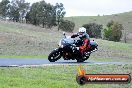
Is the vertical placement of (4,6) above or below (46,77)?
below

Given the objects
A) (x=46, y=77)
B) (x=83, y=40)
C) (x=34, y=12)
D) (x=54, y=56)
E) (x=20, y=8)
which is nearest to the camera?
(x=83, y=40)

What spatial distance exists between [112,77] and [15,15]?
9812 cm

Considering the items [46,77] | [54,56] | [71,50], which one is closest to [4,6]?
[46,77]

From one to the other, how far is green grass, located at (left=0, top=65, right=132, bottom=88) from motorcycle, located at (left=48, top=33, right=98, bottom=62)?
302cm

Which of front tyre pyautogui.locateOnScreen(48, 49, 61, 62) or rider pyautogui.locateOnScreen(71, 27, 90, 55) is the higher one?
rider pyautogui.locateOnScreen(71, 27, 90, 55)

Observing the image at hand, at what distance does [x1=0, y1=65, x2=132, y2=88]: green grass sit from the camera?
1675cm

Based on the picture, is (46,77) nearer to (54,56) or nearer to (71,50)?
(54,56)

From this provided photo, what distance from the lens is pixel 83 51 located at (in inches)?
481

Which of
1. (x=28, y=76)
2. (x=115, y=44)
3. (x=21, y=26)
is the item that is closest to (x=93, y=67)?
(x=28, y=76)

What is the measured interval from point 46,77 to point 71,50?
676 centimetres

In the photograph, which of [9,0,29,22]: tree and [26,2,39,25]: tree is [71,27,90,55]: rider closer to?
[26,2,39,25]: tree

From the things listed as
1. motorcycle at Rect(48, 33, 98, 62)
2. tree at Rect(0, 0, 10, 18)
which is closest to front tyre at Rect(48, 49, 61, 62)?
motorcycle at Rect(48, 33, 98, 62)

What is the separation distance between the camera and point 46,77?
64.5 ft

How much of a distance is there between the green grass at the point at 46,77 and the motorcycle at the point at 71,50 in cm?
302
